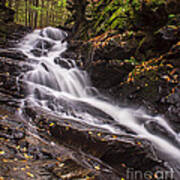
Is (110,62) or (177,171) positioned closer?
(177,171)

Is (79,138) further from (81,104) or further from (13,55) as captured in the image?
(13,55)

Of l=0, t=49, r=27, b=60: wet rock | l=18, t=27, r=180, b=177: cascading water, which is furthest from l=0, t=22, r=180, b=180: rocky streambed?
l=0, t=49, r=27, b=60: wet rock

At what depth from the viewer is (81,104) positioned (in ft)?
19.9

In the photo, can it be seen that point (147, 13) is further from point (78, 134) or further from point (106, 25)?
point (78, 134)

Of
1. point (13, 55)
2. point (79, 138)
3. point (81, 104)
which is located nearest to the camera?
point (79, 138)

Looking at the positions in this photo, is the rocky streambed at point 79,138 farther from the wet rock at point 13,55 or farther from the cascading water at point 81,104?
the wet rock at point 13,55

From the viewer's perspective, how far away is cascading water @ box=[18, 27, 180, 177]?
14.9 ft

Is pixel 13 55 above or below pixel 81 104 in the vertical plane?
above

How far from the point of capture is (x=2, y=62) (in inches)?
285

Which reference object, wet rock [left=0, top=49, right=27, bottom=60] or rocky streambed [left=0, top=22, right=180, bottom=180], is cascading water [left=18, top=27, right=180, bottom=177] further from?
wet rock [left=0, top=49, right=27, bottom=60]

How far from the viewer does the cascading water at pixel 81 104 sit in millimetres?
4527

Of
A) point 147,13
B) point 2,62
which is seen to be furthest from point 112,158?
point 2,62

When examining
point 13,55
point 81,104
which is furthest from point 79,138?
point 13,55

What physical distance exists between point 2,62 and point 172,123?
7.63 meters
